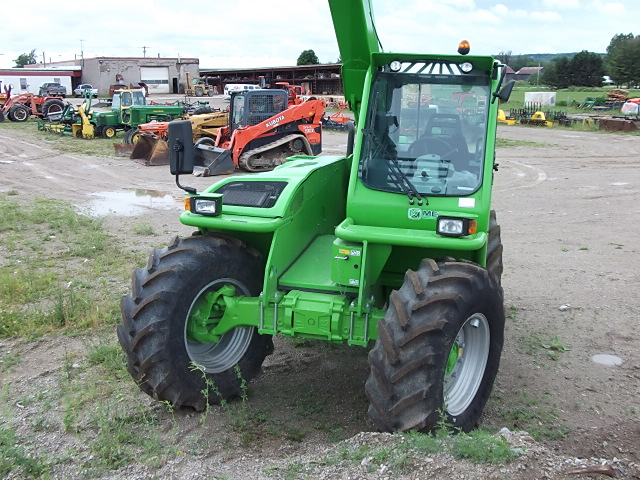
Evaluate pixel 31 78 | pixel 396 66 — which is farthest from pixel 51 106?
pixel 31 78

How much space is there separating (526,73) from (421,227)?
1762 mm

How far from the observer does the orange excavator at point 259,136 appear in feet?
58.6

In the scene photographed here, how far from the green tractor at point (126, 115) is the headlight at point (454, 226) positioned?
2310 cm

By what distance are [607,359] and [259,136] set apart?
1355 cm

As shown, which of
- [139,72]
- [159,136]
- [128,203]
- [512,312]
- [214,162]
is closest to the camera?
[512,312]

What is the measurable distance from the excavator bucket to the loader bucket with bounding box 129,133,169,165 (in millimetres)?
1596

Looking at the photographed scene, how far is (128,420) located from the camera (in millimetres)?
4652

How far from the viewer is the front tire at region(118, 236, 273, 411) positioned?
14.9 feet

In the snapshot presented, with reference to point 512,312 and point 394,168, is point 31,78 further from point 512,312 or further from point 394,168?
point 394,168

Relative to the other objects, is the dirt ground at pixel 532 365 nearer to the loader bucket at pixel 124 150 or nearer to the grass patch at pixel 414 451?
the grass patch at pixel 414 451

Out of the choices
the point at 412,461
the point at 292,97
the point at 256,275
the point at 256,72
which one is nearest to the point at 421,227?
the point at 256,275

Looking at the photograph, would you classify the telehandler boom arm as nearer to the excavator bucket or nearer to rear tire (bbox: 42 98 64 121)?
the excavator bucket

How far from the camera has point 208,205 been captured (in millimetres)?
4855

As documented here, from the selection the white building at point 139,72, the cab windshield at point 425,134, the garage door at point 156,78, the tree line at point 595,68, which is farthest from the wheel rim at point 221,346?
the garage door at point 156,78
